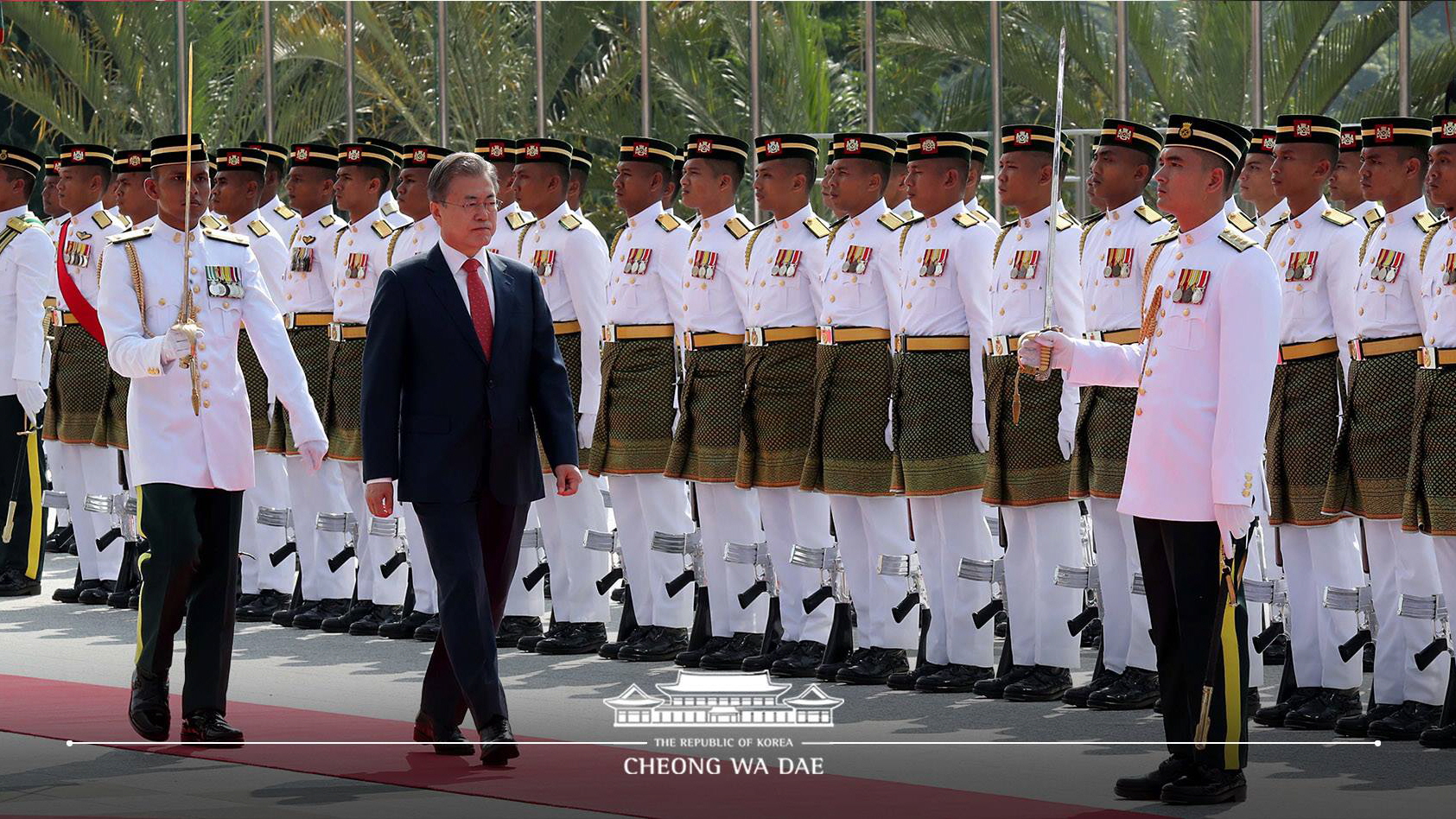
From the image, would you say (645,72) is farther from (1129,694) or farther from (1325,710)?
(1325,710)

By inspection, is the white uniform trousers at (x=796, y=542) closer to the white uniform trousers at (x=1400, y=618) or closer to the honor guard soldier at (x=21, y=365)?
the white uniform trousers at (x=1400, y=618)

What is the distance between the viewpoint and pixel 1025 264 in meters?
9.08

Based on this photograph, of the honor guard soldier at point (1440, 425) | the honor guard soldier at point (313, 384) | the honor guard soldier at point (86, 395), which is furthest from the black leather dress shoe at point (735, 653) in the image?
the honor guard soldier at point (86, 395)

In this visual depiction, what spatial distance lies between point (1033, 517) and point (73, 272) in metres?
5.78

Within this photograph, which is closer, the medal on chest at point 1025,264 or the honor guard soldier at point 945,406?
the medal on chest at point 1025,264

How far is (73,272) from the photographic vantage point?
1229cm

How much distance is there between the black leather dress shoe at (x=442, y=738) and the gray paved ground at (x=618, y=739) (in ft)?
1.57

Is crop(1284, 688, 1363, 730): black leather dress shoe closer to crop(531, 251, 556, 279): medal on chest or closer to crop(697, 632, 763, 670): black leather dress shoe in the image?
crop(697, 632, 763, 670): black leather dress shoe

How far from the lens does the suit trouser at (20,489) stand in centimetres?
1246

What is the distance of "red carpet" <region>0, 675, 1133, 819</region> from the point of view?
266 inches

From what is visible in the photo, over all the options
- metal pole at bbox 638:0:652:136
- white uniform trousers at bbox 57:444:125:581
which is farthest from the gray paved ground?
metal pole at bbox 638:0:652:136

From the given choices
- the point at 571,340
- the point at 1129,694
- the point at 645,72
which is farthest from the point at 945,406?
the point at 645,72

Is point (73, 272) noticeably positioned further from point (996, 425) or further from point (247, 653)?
point (996, 425)

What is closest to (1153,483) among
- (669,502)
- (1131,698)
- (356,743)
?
(1131,698)
